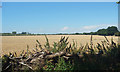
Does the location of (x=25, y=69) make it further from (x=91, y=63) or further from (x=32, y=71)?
(x=91, y=63)

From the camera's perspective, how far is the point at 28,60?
332cm

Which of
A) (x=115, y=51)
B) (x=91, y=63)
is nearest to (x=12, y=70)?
(x=91, y=63)

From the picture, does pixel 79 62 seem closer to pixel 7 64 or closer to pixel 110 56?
pixel 110 56

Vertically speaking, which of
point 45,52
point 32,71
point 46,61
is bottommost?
point 32,71

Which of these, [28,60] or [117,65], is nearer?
[117,65]

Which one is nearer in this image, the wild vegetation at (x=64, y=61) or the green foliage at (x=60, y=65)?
the wild vegetation at (x=64, y=61)

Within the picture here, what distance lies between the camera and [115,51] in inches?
138

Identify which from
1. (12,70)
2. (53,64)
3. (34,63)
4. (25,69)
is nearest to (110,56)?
(53,64)

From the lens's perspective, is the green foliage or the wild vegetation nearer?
the wild vegetation

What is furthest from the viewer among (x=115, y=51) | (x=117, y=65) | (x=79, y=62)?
(x=115, y=51)

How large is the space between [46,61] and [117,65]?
5.59ft

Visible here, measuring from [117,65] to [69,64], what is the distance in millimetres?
1131

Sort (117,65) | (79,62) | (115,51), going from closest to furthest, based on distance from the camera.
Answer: (117,65) < (79,62) < (115,51)

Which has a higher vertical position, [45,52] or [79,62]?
[45,52]
